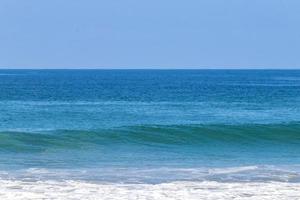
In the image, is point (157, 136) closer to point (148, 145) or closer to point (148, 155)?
point (148, 145)

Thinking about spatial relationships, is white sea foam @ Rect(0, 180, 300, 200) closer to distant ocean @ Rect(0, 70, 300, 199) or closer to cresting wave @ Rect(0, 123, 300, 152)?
distant ocean @ Rect(0, 70, 300, 199)

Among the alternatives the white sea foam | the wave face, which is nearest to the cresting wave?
the wave face

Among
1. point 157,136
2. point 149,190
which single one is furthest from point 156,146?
point 149,190

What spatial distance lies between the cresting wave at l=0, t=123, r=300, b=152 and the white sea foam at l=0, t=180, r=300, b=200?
385 inches

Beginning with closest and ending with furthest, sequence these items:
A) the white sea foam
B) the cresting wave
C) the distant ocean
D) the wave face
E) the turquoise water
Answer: the white sea foam < the distant ocean < the turquoise water < the wave face < the cresting wave

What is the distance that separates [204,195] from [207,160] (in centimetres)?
872

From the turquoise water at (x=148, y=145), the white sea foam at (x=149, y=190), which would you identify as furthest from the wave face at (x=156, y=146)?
the white sea foam at (x=149, y=190)

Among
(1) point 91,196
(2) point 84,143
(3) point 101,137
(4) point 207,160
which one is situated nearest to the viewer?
(1) point 91,196

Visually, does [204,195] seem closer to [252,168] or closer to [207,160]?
[252,168]

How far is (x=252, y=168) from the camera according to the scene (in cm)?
2166

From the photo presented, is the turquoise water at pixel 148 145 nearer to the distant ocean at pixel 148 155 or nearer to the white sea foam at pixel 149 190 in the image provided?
the distant ocean at pixel 148 155

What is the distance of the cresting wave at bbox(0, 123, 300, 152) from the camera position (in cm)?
2923

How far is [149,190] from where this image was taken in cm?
1700

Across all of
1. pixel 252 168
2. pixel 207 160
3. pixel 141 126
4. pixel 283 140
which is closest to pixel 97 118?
pixel 141 126
